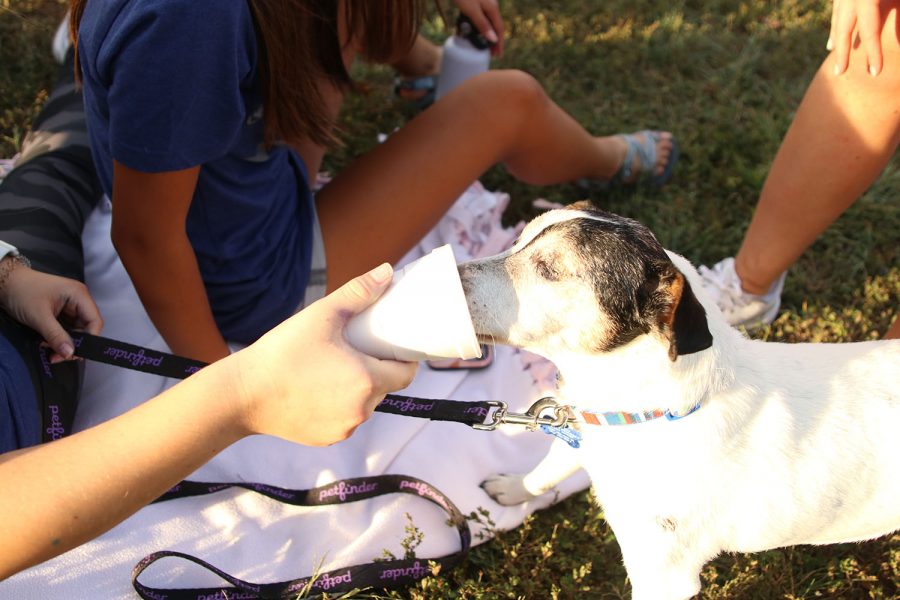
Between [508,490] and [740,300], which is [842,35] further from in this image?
[508,490]

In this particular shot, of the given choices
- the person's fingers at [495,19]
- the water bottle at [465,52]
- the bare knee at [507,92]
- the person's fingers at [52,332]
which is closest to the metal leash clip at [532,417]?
the person's fingers at [52,332]

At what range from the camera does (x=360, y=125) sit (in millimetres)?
4844

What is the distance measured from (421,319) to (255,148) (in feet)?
4.19

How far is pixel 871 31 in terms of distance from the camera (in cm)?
263

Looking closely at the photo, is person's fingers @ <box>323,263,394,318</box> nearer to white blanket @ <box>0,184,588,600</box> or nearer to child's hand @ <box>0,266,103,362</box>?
child's hand @ <box>0,266,103,362</box>

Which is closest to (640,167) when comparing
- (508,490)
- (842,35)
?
(842,35)

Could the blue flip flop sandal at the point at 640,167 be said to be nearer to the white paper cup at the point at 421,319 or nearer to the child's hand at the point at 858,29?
the child's hand at the point at 858,29

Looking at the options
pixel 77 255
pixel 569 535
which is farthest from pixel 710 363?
pixel 77 255

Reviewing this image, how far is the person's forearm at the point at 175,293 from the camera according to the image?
2.53 m

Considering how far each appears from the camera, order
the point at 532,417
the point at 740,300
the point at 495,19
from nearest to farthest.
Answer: the point at 532,417 → the point at 740,300 → the point at 495,19

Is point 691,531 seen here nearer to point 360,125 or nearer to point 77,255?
point 77,255

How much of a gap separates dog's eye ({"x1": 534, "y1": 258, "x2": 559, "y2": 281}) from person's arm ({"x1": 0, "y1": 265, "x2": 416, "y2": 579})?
1.59ft

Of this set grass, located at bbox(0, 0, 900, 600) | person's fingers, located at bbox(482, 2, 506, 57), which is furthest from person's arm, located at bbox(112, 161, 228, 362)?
person's fingers, located at bbox(482, 2, 506, 57)

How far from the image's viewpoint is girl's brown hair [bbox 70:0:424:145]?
2.38m
